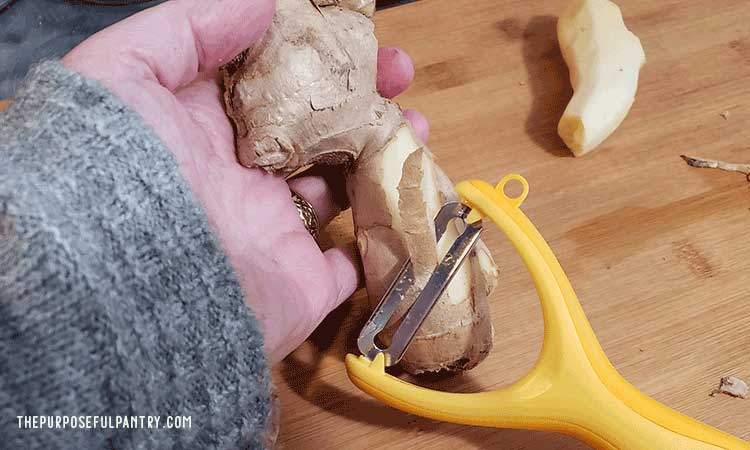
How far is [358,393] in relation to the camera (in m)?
0.82

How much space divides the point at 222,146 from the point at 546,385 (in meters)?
0.45

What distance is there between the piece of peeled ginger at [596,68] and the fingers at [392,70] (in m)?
0.25

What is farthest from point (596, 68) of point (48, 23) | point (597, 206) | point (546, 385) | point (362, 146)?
point (48, 23)

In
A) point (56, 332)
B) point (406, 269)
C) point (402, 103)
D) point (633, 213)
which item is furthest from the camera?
point (402, 103)

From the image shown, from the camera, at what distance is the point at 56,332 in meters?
0.53

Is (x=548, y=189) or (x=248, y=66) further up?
(x=248, y=66)

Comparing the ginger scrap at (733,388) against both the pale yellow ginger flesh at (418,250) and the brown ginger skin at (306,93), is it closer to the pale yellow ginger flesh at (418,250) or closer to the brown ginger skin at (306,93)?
the pale yellow ginger flesh at (418,250)

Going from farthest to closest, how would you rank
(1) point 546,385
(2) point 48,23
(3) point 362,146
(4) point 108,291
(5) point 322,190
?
(2) point 48,23, (5) point 322,190, (3) point 362,146, (1) point 546,385, (4) point 108,291

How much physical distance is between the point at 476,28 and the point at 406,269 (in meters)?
0.57

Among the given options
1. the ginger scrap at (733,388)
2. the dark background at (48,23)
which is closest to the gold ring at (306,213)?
the ginger scrap at (733,388)

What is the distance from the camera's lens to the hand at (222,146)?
2.38 feet

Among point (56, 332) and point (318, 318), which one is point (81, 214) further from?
point (318, 318)

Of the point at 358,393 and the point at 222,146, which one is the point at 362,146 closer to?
the point at 222,146

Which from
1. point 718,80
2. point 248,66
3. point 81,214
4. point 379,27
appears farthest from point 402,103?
point 81,214
